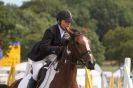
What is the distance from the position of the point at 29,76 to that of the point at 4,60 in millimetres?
19711

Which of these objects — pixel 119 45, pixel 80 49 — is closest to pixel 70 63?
pixel 80 49

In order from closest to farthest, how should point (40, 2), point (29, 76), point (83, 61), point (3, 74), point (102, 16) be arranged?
point (83, 61), point (29, 76), point (3, 74), point (40, 2), point (102, 16)

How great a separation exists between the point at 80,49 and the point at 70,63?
439 mm

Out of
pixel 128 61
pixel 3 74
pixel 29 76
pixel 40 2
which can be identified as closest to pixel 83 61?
pixel 29 76

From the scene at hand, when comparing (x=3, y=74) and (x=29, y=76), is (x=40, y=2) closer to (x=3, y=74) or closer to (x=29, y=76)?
(x=3, y=74)

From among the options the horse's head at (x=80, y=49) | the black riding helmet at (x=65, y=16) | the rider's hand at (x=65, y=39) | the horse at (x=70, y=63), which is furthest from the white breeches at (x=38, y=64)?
the black riding helmet at (x=65, y=16)

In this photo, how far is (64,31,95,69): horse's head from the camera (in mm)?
9182

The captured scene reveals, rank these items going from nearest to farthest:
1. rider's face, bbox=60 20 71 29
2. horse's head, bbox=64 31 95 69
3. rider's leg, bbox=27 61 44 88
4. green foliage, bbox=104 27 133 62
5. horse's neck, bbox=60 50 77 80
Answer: horse's head, bbox=64 31 95 69, horse's neck, bbox=60 50 77 80, rider's face, bbox=60 20 71 29, rider's leg, bbox=27 61 44 88, green foliage, bbox=104 27 133 62

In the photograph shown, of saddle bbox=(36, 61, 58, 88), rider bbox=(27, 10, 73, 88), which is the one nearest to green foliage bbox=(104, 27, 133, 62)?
saddle bbox=(36, 61, 58, 88)

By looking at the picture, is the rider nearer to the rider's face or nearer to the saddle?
the rider's face

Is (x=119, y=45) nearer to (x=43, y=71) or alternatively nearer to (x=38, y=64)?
(x=38, y=64)

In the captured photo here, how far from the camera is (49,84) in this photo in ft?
33.0

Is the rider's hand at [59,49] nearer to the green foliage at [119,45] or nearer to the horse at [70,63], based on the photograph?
the horse at [70,63]

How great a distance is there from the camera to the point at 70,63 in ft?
32.0
